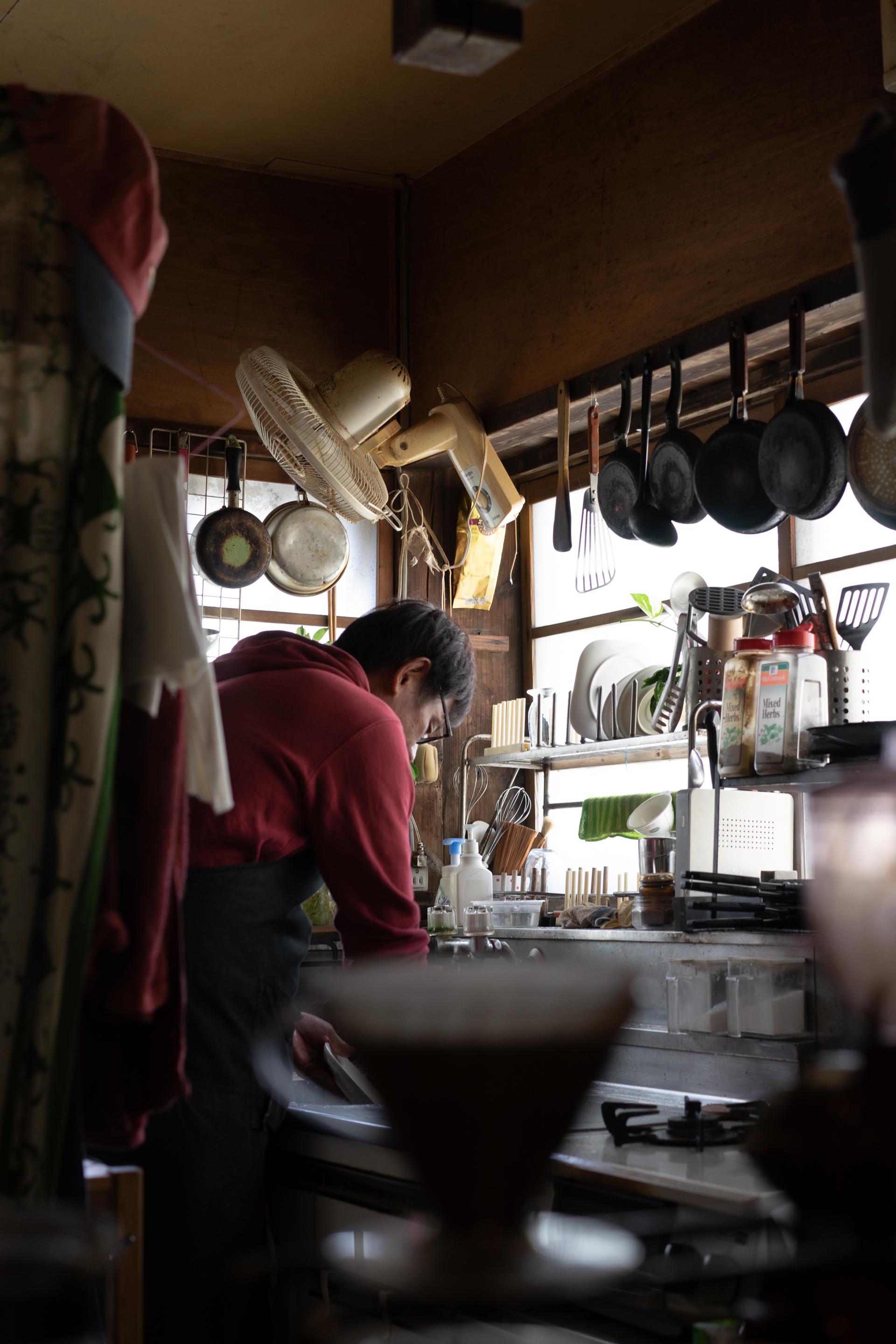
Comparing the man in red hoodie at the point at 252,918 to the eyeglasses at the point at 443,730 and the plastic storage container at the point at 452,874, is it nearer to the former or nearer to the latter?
the eyeglasses at the point at 443,730

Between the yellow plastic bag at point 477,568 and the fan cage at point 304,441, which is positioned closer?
the fan cage at point 304,441

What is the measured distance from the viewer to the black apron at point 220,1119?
2125 millimetres

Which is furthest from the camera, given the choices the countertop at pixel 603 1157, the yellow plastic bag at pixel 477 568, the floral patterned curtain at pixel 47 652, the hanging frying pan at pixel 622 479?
the yellow plastic bag at pixel 477 568

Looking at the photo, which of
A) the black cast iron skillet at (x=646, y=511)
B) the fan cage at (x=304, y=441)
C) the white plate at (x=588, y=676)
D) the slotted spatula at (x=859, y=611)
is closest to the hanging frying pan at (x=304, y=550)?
the fan cage at (x=304, y=441)

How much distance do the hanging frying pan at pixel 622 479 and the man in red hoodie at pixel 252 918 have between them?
1116mm

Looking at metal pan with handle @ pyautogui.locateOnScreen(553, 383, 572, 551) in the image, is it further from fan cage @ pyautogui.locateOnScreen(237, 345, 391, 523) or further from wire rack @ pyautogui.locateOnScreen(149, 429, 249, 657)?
wire rack @ pyautogui.locateOnScreen(149, 429, 249, 657)

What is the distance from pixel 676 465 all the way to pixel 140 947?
2.22m

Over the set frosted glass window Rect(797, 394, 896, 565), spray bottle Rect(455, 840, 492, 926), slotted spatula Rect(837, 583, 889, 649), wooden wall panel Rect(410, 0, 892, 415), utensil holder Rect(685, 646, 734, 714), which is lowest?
spray bottle Rect(455, 840, 492, 926)

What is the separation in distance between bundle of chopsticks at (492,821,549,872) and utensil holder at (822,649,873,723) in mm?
1583

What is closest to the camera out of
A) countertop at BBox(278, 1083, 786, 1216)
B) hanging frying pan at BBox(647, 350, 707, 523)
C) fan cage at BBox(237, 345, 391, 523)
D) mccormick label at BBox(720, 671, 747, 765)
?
countertop at BBox(278, 1083, 786, 1216)

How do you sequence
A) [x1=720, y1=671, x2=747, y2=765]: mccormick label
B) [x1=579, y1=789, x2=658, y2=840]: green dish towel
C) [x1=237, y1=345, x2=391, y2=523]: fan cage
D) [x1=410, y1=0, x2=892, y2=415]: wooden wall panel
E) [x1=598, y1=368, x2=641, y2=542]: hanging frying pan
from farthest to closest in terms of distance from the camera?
[x1=579, y1=789, x2=658, y2=840]: green dish towel → [x1=237, y1=345, x2=391, y2=523]: fan cage → [x1=598, y1=368, x2=641, y2=542]: hanging frying pan → [x1=410, y1=0, x2=892, y2=415]: wooden wall panel → [x1=720, y1=671, x2=747, y2=765]: mccormick label

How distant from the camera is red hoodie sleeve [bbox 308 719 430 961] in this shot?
2.19 meters

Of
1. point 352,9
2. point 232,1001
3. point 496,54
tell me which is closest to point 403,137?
point 352,9

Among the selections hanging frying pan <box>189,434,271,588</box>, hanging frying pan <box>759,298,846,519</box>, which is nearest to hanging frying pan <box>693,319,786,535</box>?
hanging frying pan <box>759,298,846,519</box>
